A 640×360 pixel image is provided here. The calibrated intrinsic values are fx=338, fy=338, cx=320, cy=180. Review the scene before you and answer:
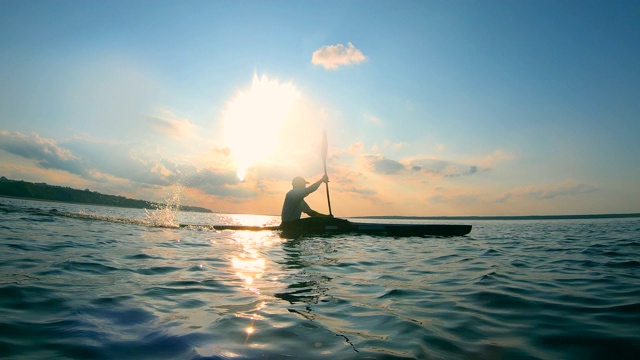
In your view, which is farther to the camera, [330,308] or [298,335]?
[330,308]

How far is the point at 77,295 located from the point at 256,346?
8.95 feet

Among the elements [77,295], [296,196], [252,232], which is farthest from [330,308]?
[252,232]

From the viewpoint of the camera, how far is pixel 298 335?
3012mm

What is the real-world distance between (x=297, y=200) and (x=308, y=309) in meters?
10.7

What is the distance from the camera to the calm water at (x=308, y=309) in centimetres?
270

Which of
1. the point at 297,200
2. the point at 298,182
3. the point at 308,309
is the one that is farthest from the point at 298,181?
the point at 308,309

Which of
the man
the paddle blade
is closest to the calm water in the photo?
the man

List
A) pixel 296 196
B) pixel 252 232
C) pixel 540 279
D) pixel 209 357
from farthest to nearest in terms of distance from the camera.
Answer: pixel 252 232, pixel 296 196, pixel 540 279, pixel 209 357

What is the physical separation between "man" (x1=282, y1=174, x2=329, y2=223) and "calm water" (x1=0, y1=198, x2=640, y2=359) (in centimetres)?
715

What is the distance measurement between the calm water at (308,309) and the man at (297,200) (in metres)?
7.15

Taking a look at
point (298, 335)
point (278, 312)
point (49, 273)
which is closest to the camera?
point (298, 335)

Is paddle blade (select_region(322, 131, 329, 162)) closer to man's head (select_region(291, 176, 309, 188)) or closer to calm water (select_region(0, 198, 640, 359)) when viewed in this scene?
man's head (select_region(291, 176, 309, 188))

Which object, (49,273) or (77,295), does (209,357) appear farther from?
(49,273)

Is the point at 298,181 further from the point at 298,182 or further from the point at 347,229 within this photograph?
the point at 347,229
